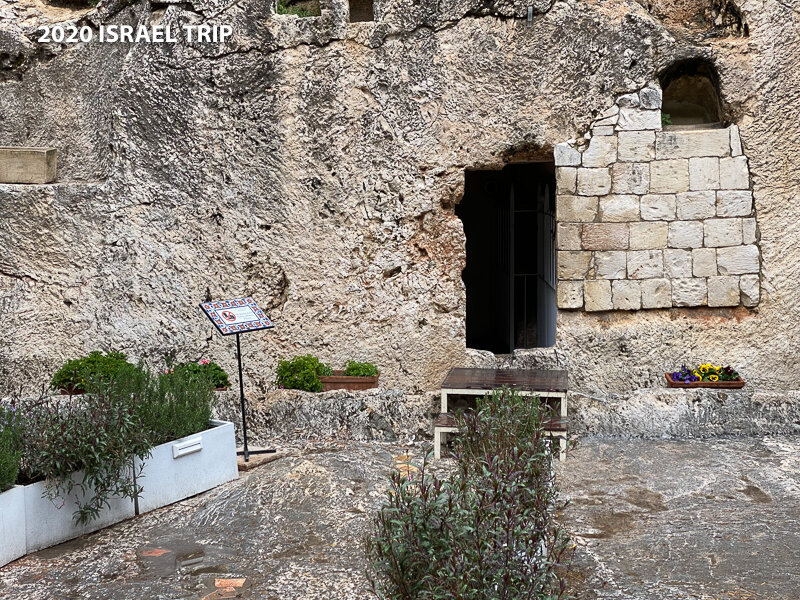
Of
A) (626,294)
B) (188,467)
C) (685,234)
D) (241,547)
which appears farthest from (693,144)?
(241,547)

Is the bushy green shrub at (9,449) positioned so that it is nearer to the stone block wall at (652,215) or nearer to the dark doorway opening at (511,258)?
the stone block wall at (652,215)

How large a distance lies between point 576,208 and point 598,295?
2.70 ft

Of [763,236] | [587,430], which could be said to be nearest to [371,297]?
[587,430]

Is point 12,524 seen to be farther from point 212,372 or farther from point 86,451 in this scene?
point 212,372

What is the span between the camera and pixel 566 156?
Result: 8.24 m

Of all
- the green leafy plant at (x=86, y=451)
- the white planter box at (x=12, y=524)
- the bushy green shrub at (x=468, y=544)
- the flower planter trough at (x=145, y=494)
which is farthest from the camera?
the green leafy plant at (x=86, y=451)

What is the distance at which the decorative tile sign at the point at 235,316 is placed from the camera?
22.8 ft

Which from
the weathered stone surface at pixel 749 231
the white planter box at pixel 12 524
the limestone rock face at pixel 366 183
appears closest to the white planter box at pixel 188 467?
the white planter box at pixel 12 524

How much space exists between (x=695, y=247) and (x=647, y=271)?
0.48 meters

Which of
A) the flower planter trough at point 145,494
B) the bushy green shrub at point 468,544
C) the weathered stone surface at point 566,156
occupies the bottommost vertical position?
the flower planter trough at point 145,494

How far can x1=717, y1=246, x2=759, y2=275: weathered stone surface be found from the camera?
8133mm

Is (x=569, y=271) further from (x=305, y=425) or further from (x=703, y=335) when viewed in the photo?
(x=305, y=425)

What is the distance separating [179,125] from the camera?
8352mm

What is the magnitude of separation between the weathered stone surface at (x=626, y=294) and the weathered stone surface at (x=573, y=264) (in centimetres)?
30
